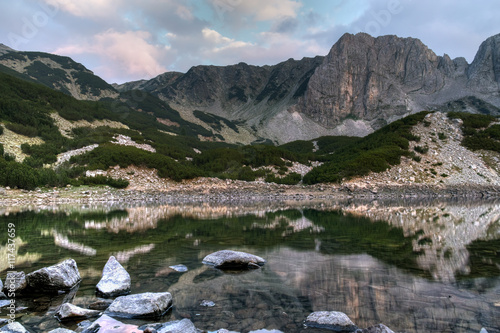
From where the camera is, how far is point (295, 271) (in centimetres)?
844

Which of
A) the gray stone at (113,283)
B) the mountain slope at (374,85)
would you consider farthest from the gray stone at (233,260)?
the mountain slope at (374,85)

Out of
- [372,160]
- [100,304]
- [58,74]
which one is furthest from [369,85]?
[100,304]

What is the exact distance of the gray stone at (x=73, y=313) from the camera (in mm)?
5324

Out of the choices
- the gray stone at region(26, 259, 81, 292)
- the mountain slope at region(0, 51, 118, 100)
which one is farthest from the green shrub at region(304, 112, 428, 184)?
the mountain slope at region(0, 51, 118, 100)

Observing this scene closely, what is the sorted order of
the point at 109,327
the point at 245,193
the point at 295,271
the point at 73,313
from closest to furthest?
the point at 109,327 < the point at 73,313 < the point at 295,271 < the point at 245,193

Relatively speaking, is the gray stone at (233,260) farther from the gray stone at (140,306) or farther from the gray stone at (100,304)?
the gray stone at (100,304)

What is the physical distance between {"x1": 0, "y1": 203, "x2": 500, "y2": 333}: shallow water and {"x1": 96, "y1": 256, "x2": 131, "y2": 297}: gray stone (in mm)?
222

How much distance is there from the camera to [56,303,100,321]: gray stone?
5.32 metres

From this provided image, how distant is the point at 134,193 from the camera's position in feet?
114

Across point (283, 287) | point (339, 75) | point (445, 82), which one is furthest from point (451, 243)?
point (445, 82)

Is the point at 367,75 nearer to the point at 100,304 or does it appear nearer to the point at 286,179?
the point at 286,179

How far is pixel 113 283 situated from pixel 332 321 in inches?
183

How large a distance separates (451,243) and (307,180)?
35322 mm

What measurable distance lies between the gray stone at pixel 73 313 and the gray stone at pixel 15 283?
1747 mm
